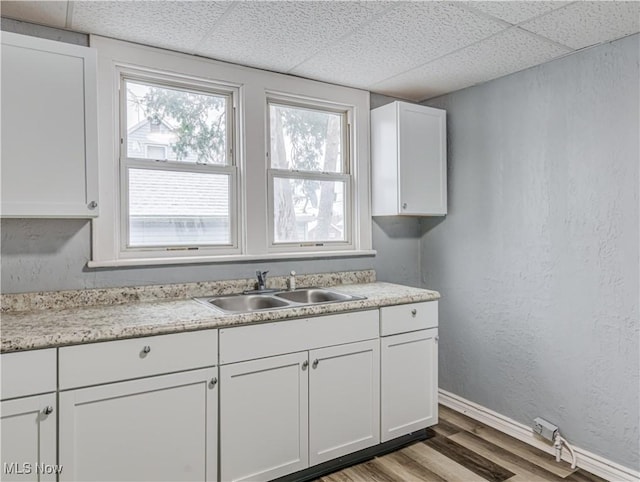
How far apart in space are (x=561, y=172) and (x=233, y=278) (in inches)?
80.0

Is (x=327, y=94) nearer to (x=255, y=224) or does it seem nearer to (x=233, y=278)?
(x=255, y=224)

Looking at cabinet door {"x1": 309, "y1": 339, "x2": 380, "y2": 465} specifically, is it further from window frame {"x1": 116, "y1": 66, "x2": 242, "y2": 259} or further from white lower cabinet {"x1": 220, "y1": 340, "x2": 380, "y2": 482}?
window frame {"x1": 116, "y1": 66, "x2": 242, "y2": 259}

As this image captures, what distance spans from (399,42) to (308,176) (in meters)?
1.05

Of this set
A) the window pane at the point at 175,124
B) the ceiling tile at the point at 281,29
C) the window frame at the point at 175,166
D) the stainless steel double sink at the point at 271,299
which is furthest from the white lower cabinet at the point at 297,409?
the ceiling tile at the point at 281,29

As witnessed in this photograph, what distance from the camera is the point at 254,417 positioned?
2.05 m

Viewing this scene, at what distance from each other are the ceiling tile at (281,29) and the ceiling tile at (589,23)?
0.80 meters

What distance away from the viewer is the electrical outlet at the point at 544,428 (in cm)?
249

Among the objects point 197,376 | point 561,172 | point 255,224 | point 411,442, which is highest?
point 561,172

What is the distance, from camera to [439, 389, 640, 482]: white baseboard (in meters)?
2.25

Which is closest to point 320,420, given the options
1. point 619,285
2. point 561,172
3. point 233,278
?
point 233,278

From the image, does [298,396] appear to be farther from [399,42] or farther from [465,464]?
[399,42]

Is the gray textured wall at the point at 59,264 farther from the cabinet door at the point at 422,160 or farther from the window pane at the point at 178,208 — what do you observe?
the cabinet door at the point at 422,160

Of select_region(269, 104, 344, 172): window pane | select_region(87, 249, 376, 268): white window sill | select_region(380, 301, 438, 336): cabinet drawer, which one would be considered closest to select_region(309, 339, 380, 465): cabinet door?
select_region(380, 301, 438, 336): cabinet drawer

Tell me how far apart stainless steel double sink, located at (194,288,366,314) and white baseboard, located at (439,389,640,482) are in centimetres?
131
